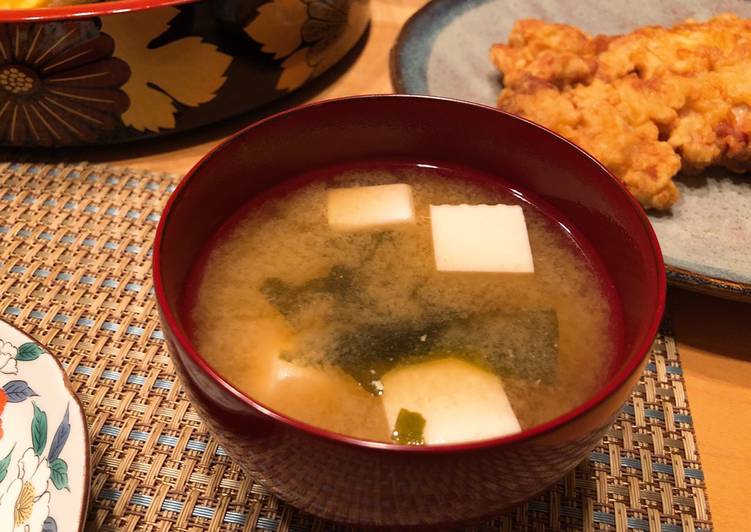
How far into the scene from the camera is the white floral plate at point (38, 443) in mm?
775

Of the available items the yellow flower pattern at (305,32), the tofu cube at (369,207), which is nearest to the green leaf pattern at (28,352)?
the tofu cube at (369,207)

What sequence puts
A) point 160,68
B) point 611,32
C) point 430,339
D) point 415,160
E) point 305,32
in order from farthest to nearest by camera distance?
point 611,32, point 305,32, point 160,68, point 415,160, point 430,339

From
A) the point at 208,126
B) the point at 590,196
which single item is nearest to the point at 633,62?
the point at 590,196

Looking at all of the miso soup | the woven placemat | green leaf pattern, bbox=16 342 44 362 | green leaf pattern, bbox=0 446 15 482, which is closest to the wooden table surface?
the woven placemat

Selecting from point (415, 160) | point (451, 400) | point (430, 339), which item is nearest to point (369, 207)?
point (415, 160)

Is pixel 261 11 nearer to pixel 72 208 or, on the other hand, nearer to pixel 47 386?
pixel 72 208

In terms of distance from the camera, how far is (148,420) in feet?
3.23

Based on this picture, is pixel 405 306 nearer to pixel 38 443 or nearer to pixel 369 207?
pixel 369 207

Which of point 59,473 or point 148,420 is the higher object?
point 59,473

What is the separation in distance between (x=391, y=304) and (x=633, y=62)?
0.97 metres

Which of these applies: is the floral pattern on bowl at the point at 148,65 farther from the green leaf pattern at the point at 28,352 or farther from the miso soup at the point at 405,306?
the green leaf pattern at the point at 28,352

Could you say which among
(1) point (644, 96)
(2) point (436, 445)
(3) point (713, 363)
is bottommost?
(3) point (713, 363)

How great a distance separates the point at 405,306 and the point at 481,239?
0.16 m

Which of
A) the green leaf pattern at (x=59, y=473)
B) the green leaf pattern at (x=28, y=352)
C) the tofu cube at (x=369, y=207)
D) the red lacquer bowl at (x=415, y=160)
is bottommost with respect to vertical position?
the green leaf pattern at (x=59, y=473)
